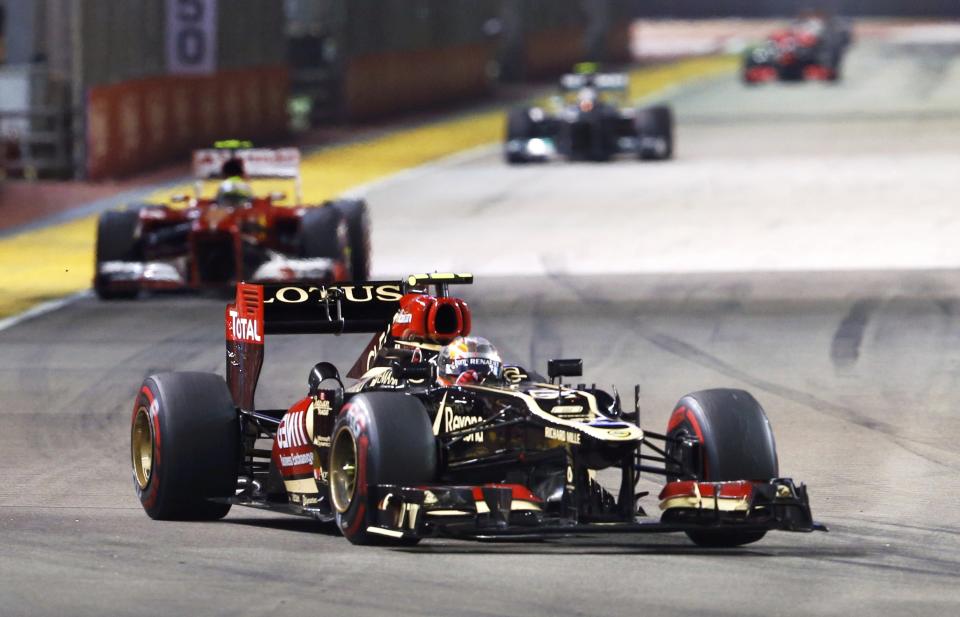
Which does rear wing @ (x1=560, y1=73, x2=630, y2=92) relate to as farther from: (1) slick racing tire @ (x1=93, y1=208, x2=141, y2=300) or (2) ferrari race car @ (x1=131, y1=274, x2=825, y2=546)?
(2) ferrari race car @ (x1=131, y1=274, x2=825, y2=546)

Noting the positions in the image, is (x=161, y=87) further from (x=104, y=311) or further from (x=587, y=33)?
(x=587, y=33)

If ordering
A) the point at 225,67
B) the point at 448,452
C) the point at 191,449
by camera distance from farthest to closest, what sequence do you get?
the point at 225,67 < the point at 191,449 < the point at 448,452

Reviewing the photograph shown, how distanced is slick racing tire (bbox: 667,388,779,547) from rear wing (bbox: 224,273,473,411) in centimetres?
201

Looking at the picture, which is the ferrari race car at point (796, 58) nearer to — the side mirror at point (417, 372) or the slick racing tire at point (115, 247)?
the slick racing tire at point (115, 247)

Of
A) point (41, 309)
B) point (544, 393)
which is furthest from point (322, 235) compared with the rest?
point (544, 393)

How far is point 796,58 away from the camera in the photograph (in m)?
68.6

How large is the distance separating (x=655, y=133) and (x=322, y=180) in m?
7.24

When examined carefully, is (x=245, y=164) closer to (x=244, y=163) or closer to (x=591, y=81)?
(x=244, y=163)

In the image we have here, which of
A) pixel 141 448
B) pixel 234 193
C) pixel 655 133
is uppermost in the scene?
pixel 141 448

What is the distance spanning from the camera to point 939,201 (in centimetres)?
3541

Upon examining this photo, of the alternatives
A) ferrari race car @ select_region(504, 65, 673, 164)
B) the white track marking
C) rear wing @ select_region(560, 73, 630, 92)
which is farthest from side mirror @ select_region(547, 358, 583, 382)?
ferrari race car @ select_region(504, 65, 673, 164)

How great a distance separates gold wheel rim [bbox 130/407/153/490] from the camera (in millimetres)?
12398

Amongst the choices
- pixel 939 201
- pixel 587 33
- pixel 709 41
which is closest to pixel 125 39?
pixel 939 201

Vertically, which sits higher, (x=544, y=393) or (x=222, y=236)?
(x=544, y=393)
